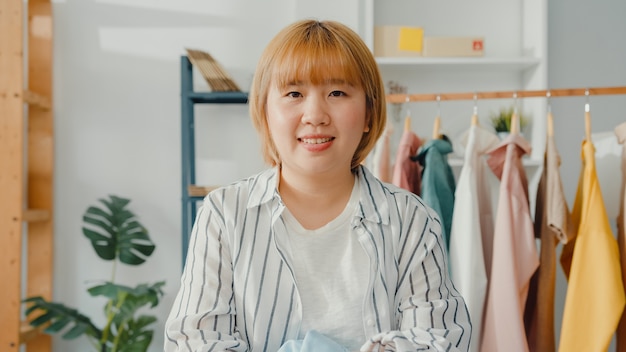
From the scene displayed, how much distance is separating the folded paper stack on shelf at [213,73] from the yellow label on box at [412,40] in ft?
2.17

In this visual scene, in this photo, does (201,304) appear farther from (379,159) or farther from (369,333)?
(379,159)

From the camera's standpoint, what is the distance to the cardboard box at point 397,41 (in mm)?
2795

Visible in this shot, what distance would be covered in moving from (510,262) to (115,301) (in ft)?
5.03

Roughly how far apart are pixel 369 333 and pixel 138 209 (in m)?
2.06

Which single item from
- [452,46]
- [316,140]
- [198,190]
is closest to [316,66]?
[316,140]

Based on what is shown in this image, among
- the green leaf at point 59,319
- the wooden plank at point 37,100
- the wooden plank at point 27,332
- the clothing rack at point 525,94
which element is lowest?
the wooden plank at point 27,332

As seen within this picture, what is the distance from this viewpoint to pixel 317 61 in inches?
46.4

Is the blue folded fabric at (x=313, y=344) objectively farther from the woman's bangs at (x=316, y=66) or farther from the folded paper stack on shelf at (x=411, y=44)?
the folded paper stack on shelf at (x=411, y=44)

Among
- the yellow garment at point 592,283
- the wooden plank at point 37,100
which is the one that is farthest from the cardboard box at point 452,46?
the wooden plank at point 37,100

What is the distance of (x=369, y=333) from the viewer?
118 cm

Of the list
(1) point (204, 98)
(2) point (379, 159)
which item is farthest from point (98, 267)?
(2) point (379, 159)

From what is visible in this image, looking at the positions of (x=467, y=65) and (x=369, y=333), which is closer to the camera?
(x=369, y=333)

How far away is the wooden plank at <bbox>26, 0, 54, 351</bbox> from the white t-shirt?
Answer: 2027mm

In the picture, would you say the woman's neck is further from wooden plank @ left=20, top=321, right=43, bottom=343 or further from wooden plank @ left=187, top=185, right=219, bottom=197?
wooden plank @ left=20, top=321, right=43, bottom=343
